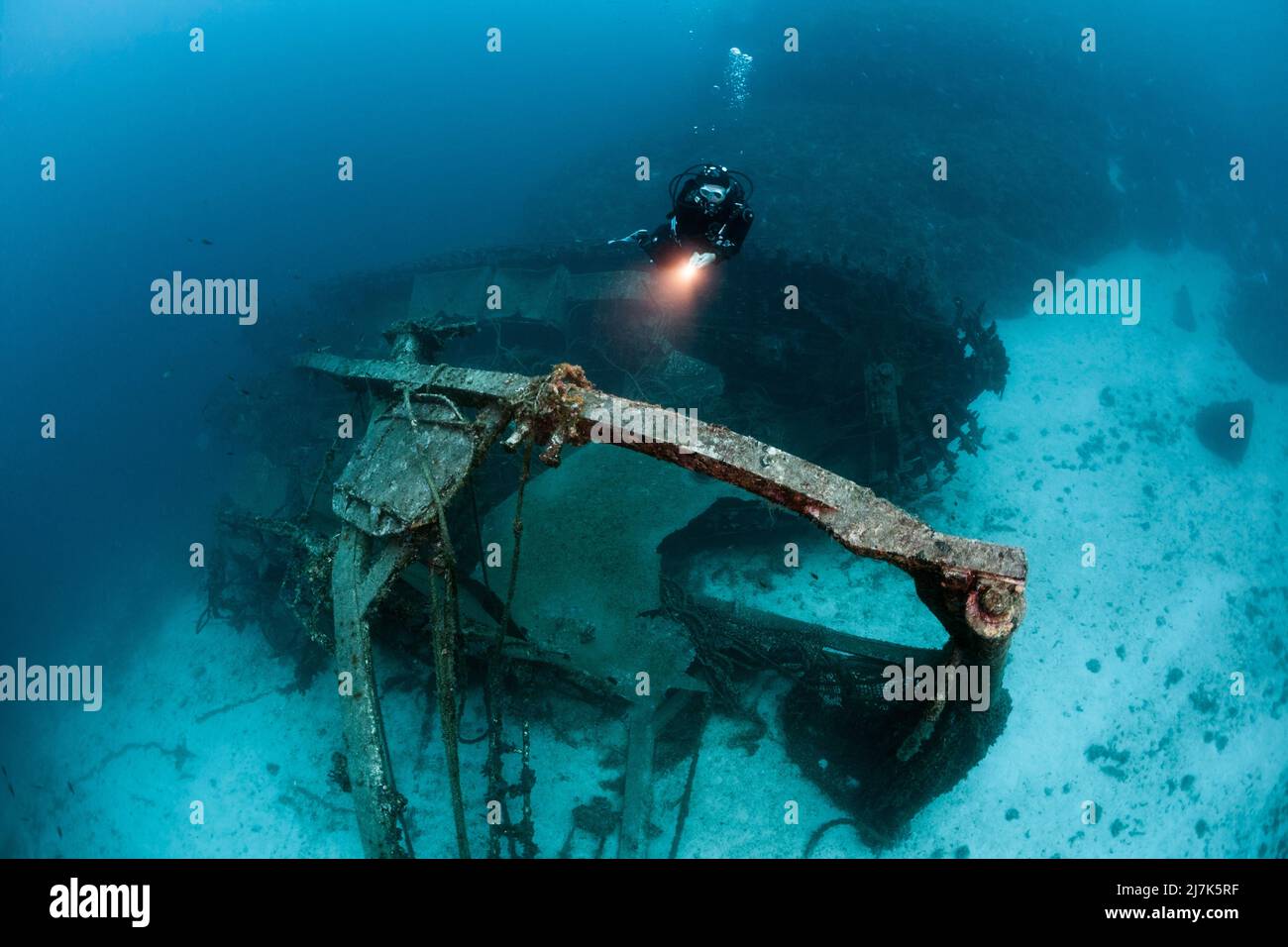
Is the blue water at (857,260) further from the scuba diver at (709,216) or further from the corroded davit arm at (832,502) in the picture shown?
the scuba diver at (709,216)

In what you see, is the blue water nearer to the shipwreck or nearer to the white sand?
the white sand

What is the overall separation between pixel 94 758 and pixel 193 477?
26.1ft

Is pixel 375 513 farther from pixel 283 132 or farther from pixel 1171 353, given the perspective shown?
pixel 283 132

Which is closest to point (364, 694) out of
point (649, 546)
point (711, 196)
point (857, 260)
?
point (649, 546)

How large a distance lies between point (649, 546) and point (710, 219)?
4.08 meters

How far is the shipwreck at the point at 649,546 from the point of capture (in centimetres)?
421

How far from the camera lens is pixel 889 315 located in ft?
31.2

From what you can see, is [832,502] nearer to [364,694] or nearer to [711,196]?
[364,694]

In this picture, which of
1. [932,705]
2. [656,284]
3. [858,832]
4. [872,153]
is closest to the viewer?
[932,705]

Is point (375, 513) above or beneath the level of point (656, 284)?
beneath

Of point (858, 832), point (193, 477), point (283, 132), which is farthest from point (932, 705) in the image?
point (283, 132)

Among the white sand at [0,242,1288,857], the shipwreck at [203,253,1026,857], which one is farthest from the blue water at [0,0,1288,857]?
the shipwreck at [203,253,1026,857]

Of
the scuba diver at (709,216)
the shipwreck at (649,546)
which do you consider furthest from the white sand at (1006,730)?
the scuba diver at (709,216)

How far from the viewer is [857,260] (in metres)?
14.7
